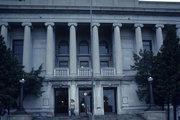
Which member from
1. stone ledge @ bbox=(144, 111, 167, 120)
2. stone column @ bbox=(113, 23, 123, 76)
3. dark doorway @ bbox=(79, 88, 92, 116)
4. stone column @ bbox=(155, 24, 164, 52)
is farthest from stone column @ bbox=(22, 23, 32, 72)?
stone column @ bbox=(155, 24, 164, 52)

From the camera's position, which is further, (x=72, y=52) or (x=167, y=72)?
(x=72, y=52)

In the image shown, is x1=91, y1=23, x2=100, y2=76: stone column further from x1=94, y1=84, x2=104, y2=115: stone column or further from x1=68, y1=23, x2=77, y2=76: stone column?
x1=68, y1=23, x2=77, y2=76: stone column

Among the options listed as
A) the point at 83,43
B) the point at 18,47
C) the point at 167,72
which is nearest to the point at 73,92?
the point at 83,43

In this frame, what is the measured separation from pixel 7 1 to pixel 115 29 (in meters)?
14.6

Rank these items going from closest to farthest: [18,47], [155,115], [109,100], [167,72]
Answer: [155,115] → [167,72] → [109,100] → [18,47]

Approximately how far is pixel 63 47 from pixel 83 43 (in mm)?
2889

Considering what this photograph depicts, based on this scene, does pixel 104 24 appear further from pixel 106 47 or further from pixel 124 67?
pixel 124 67

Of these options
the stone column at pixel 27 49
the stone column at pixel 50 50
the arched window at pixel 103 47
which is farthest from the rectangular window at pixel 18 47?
the arched window at pixel 103 47

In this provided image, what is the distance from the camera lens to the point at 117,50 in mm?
32469

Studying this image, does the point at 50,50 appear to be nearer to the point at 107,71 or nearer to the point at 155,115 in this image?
the point at 107,71

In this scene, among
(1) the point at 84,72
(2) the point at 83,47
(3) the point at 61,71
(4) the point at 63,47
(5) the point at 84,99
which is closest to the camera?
(3) the point at 61,71

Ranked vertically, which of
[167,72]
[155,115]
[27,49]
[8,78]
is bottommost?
[155,115]

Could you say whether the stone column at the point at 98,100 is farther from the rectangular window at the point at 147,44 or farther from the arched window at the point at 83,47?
the rectangular window at the point at 147,44

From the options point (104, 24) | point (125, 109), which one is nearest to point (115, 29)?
point (104, 24)
